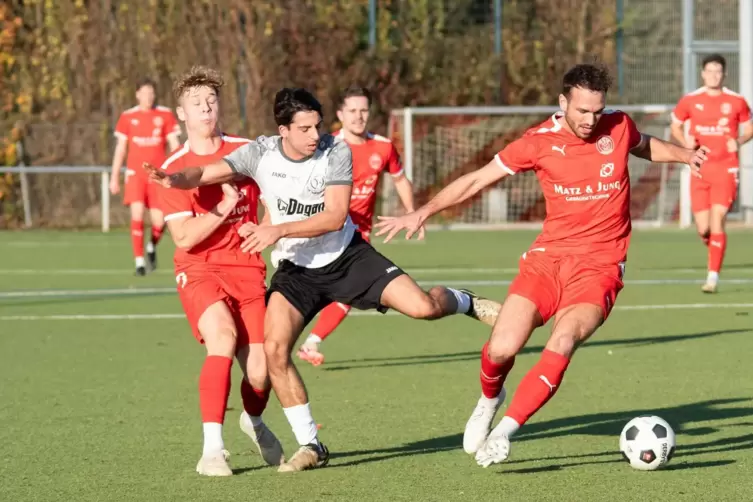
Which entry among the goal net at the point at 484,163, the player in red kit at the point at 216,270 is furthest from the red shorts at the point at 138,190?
the player in red kit at the point at 216,270

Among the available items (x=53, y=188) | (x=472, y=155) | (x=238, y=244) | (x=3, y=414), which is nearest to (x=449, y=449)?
(x=238, y=244)

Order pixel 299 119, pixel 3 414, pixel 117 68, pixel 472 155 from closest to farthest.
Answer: pixel 299 119 → pixel 3 414 → pixel 472 155 → pixel 117 68

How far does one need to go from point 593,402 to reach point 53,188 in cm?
2035

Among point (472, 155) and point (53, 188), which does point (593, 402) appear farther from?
point (53, 188)

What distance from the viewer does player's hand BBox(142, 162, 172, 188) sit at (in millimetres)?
6484

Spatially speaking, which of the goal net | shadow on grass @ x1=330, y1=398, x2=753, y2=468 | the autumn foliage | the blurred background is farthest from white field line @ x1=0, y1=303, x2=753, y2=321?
the autumn foliage

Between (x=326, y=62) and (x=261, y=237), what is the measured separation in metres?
20.8

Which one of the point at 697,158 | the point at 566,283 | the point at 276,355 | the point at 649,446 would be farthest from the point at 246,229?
the point at 697,158

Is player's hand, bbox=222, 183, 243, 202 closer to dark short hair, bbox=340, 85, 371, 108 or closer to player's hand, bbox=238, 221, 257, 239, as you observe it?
player's hand, bbox=238, 221, 257, 239

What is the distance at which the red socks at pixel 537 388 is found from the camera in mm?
6465

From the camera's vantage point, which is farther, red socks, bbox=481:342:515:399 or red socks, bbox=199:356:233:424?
red socks, bbox=481:342:515:399

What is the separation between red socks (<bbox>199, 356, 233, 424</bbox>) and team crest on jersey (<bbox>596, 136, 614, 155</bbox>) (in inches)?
81.2

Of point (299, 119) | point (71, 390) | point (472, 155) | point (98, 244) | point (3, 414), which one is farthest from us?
point (472, 155)

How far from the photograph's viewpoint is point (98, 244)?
22.6 meters
